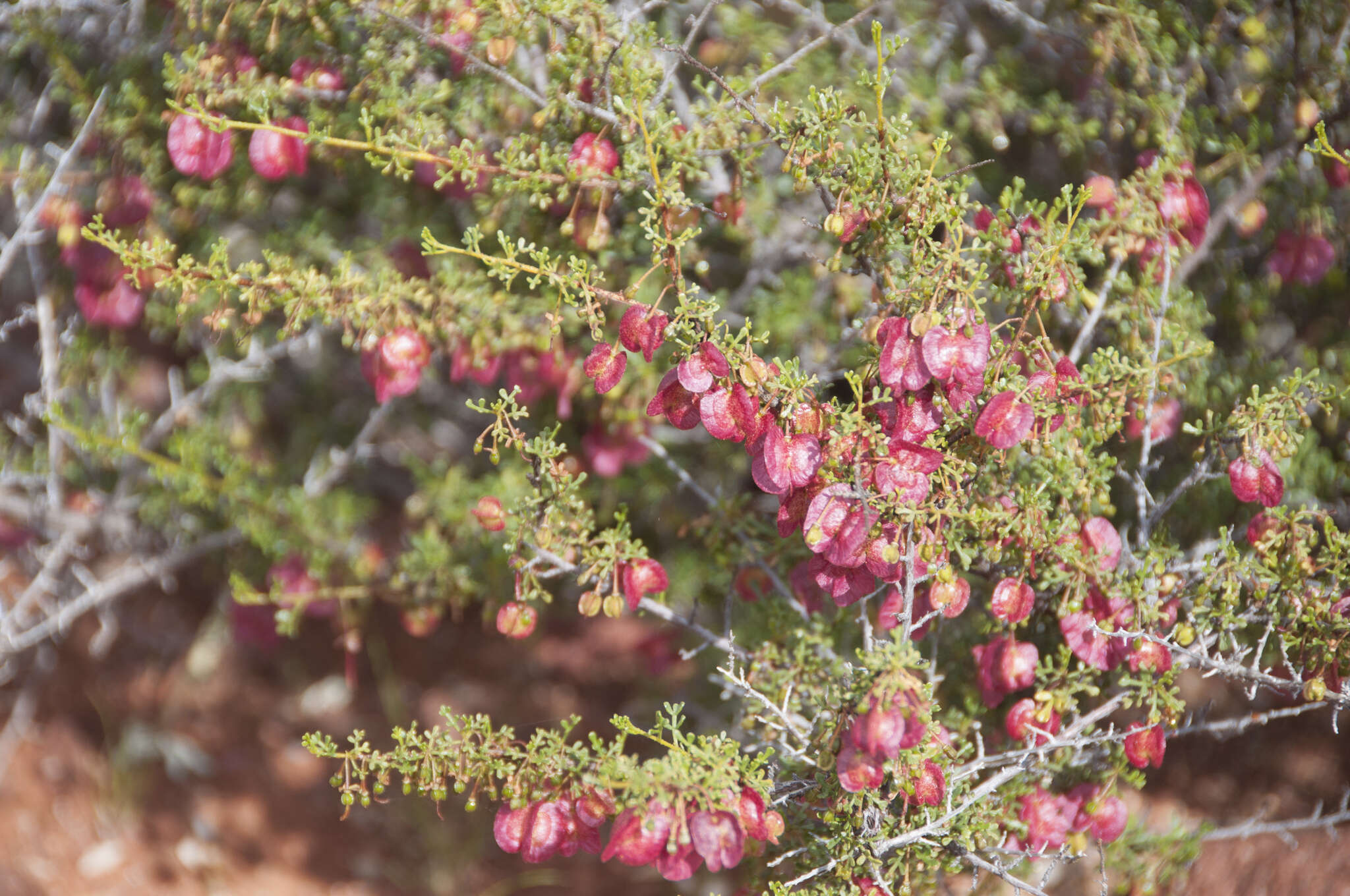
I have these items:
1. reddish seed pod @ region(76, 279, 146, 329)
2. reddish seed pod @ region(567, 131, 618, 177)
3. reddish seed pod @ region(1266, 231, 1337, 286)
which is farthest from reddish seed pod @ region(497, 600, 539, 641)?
reddish seed pod @ region(1266, 231, 1337, 286)

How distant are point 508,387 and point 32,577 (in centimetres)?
165

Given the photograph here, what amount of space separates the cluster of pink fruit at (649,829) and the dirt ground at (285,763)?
1099mm

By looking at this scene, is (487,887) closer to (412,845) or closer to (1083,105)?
(412,845)

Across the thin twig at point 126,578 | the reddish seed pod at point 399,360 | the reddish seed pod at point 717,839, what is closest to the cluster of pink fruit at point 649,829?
the reddish seed pod at point 717,839

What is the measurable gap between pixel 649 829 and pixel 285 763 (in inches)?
91.6

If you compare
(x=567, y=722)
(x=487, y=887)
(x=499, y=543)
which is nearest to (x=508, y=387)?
(x=499, y=543)

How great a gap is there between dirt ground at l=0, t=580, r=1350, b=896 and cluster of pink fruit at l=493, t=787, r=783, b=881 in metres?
1.10

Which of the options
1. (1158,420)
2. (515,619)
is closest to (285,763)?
(515,619)

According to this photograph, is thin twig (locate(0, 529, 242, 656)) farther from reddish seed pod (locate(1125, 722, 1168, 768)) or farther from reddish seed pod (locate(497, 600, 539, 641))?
reddish seed pod (locate(1125, 722, 1168, 768))

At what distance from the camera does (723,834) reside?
1134 mm

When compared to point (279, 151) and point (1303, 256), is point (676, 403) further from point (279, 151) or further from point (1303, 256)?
point (1303, 256)

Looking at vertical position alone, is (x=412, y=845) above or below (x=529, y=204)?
below

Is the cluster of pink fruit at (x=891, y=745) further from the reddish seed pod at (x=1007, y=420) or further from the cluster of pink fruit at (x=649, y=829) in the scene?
the reddish seed pod at (x=1007, y=420)

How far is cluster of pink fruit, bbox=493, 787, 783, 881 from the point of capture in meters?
1.12
